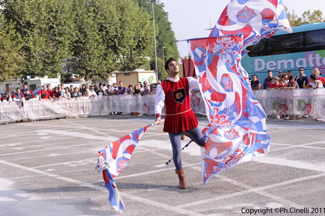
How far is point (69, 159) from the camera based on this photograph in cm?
928

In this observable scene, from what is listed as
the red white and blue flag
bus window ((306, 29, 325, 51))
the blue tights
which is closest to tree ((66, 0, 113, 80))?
bus window ((306, 29, 325, 51))

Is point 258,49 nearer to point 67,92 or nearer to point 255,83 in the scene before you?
point 255,83

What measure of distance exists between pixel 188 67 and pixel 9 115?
60.3 feet

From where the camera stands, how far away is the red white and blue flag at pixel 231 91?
6.26 metres

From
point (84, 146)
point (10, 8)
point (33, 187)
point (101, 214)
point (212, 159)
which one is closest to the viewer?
point (101, 214)

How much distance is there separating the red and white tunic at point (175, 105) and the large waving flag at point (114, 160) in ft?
1.75

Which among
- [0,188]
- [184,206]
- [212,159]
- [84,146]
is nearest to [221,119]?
[212,159]

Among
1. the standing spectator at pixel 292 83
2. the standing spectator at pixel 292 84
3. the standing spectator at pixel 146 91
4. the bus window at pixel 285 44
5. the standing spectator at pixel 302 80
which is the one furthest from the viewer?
the standing spectator at pixel 146 91

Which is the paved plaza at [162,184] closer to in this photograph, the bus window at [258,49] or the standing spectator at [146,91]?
the standing spectator at [146,91]

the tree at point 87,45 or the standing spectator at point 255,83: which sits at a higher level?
the tree at point 87,45

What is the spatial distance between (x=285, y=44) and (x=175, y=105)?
53.8 feet

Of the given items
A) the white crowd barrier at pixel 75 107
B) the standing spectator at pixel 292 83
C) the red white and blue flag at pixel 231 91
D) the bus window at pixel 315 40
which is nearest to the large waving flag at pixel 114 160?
the red white and blue flag at pixel 231 91

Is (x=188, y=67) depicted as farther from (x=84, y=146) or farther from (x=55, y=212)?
(x=84, y=146)

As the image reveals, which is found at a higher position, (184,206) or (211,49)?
(211,49)
